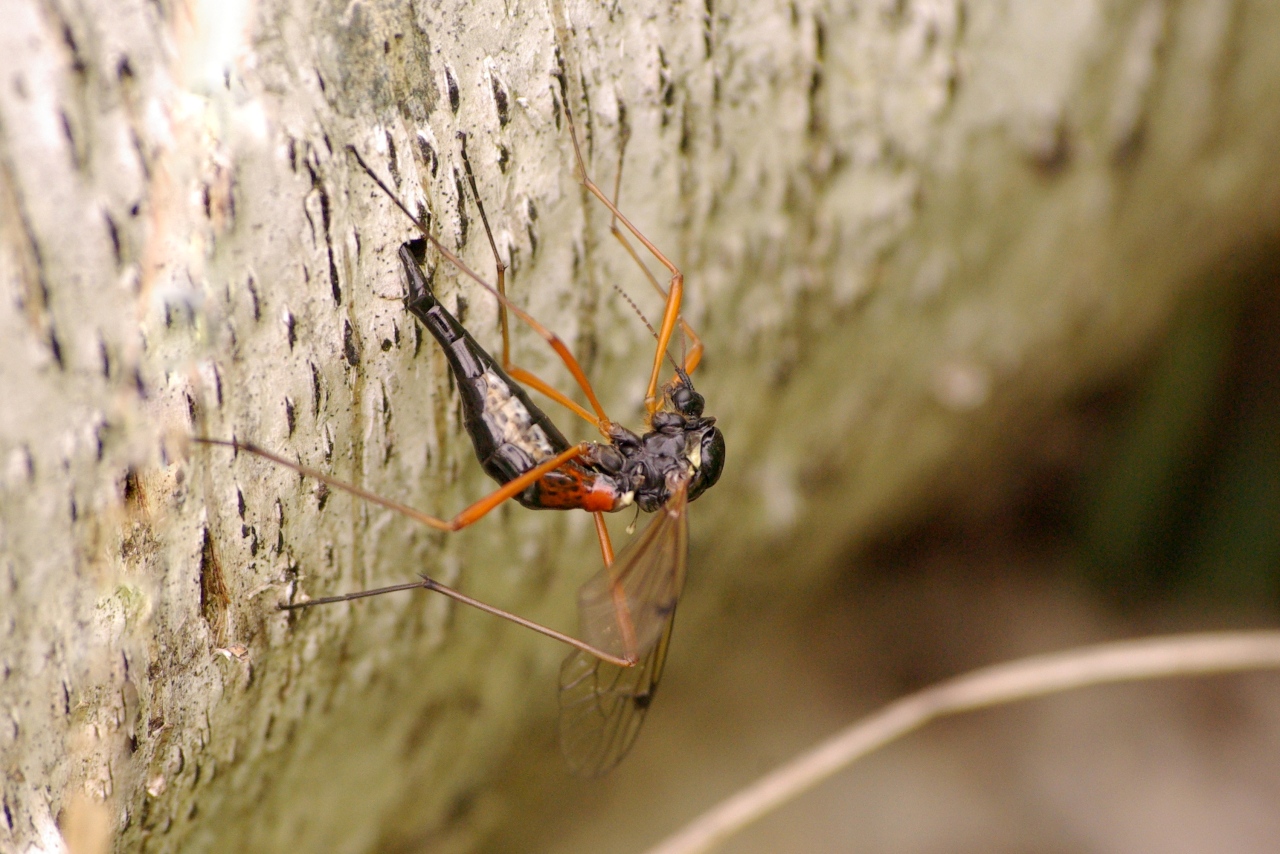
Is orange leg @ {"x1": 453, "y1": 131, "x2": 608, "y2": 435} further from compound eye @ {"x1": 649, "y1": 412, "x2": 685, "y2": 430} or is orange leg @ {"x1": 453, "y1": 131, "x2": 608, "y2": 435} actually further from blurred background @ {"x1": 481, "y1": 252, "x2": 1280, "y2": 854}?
blurred background @ {"x1": 481, "y1": 252, "x2": 1280, "y2": 854}

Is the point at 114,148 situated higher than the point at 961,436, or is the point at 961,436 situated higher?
the point at 114,148

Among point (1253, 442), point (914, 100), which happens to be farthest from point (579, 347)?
point (1253, 442)

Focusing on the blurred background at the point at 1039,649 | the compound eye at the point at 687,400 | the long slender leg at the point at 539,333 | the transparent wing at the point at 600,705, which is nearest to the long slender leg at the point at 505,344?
the long slender leg at the point at 539,333

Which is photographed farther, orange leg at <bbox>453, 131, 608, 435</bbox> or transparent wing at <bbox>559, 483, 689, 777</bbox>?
transparent wing at <bbox>559, 483, 689, 777</bbox>

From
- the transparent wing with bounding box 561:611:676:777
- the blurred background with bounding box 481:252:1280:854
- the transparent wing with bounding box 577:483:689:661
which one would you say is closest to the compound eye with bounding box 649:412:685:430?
the transparent wing with bounding box 577:483:689:661

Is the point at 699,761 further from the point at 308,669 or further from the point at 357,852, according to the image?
the point at 308,669

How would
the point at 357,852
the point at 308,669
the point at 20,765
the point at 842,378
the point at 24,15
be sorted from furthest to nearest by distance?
1. the point at 842,378
2. the point at 357,852
3. the point at 308,669
4. the point at 20,765
5. the point at 24,15

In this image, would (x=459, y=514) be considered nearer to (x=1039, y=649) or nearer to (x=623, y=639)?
Result: (x=623, y=639)
